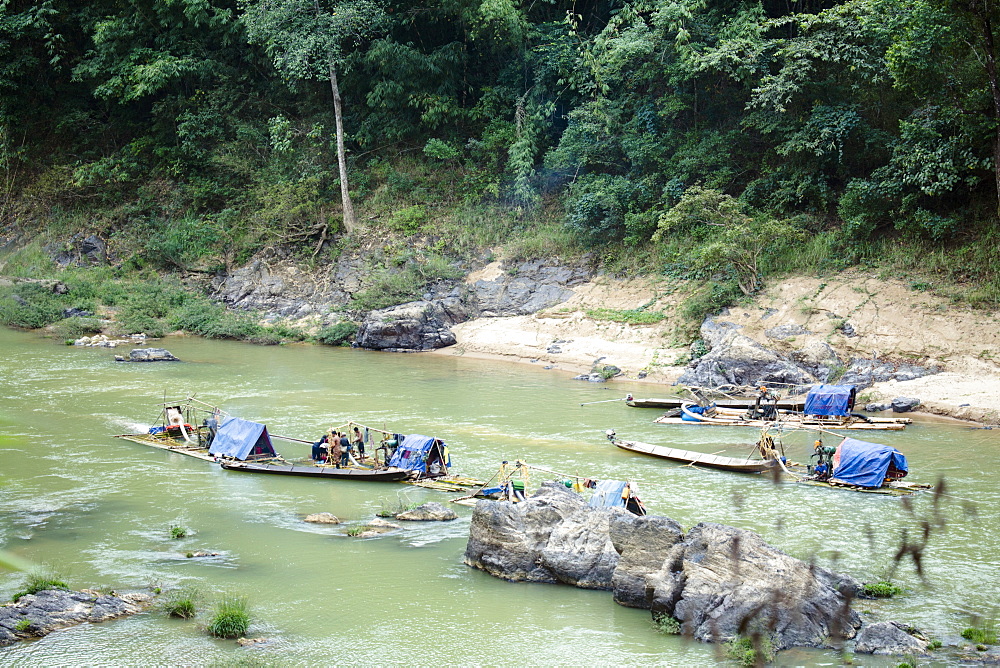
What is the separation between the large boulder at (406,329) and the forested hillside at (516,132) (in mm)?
4249

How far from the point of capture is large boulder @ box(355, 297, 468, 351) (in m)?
36.9

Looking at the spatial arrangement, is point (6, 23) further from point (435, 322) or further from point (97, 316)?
point (435, 322)

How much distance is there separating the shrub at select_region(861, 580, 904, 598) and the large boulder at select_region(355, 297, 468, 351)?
24823 millimetres

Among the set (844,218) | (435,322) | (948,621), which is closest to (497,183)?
(435,322)

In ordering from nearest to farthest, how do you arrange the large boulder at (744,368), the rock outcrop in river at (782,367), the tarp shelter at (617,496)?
1. the tarp shelter at (617,496)
2. the rock outcrop in river at (782,367)
3. the large boulder at (744,368)

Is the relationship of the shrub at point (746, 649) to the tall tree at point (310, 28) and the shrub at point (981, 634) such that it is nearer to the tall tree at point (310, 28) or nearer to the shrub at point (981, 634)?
the shrub at point (981, 634)

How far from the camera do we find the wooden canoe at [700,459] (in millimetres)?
20453

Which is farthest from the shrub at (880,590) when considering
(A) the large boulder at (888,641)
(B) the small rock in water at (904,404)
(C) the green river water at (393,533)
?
(B) the small rock in water at (904,404)

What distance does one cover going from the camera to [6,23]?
44.1m

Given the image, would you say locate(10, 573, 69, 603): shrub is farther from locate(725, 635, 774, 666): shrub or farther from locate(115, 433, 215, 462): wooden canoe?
locate(725, 635, 774, 666): shrub

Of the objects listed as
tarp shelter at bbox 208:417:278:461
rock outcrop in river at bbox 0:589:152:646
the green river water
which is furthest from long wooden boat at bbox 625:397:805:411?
rock outcrop in river at bbox 0:589:152:646

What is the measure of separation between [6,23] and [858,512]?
46.3 m

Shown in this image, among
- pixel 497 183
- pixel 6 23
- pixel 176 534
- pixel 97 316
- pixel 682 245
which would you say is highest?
pixel 6 23

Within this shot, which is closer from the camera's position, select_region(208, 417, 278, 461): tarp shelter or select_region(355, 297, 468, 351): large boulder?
select_region(208, 417, 278, 461): tarp shelter
